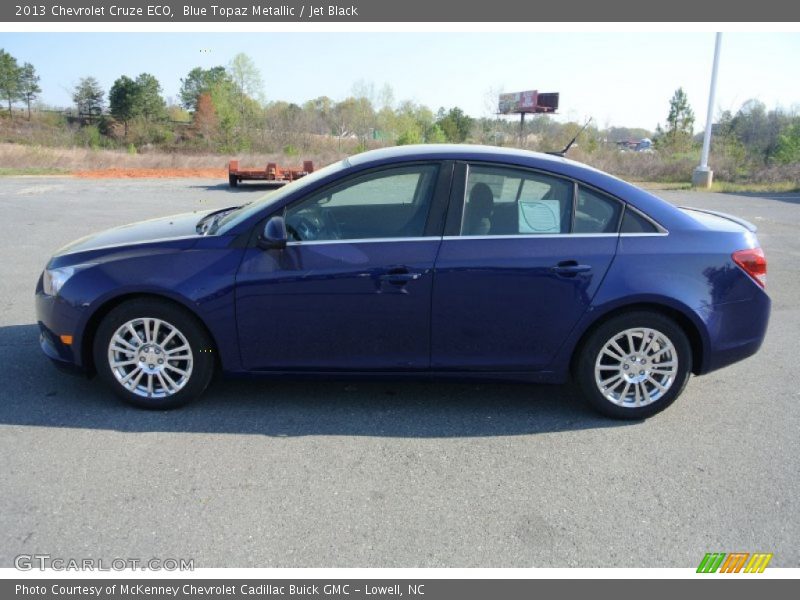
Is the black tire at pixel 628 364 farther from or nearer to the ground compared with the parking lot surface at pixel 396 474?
farther from the ground

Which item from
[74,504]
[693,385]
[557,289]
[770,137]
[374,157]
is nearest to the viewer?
[74,504]

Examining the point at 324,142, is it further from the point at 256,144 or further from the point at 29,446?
the point at 29,446

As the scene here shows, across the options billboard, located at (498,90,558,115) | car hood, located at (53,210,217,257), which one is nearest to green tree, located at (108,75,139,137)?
billboard, located at (498,90,558,115)

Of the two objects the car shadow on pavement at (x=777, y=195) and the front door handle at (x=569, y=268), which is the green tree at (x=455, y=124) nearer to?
the car shadow on pavement at (x=777, y=195)

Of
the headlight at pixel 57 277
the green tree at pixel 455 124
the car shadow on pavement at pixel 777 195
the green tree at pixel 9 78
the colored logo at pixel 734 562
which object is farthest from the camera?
the green tree at pixel 9 78

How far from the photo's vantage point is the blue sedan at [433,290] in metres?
4.00

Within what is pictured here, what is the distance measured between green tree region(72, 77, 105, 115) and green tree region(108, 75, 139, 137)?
572 cm

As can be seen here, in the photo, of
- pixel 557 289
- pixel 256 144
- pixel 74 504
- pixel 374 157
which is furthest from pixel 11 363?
pixel 256 144

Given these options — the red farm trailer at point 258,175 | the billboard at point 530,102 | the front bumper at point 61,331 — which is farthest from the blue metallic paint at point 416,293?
the billboard at point 530,102

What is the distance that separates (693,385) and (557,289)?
164 centimetres

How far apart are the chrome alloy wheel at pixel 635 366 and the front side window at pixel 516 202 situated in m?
0.84

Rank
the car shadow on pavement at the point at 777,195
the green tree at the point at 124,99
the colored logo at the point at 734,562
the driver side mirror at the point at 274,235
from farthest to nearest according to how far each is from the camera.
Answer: the green tree at the point at 124,99 → the car shadow on pavement at the point at 777,195 → the driver side mirror at the point at 274,235 → the colored logo at the point at 734,562

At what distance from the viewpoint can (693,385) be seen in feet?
15.9

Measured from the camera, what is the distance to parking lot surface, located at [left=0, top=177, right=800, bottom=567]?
2916 mm
